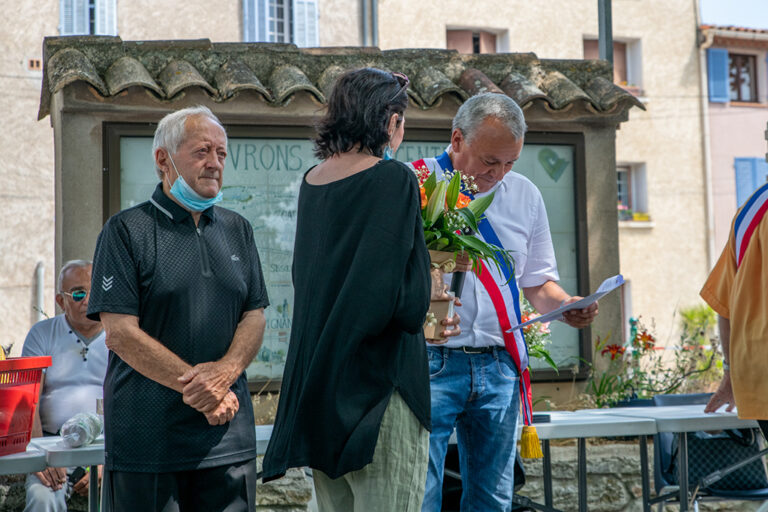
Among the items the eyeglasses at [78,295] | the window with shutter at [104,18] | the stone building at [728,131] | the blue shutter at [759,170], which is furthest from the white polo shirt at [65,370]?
the blue shutter at [759,170]

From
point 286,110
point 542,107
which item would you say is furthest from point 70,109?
point 542,107

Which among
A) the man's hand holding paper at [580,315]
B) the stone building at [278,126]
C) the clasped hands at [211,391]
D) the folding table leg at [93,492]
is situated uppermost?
the stone building at [278,126]

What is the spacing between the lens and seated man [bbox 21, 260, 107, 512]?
15.6ft

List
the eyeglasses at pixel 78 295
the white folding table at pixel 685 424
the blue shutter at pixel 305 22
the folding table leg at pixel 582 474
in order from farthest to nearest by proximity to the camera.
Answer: the blue shutter at pixel 305 22 < the eyeglasses at pixel 78 295 < the folding table leg at pixel 582 474 < the white folding table at pixel 685 424

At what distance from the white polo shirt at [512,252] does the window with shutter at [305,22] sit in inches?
653

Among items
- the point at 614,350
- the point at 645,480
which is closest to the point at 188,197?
the point at 645,480

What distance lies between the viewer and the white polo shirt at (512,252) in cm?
322

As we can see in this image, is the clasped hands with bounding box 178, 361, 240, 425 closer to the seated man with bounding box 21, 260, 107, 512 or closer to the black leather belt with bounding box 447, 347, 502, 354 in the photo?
the black leather belt with bounding box 447, 347, 502, 354

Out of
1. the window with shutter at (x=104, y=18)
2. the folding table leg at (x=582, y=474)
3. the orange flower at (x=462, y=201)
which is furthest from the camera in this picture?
the window with shutter at (x=104, y=18)

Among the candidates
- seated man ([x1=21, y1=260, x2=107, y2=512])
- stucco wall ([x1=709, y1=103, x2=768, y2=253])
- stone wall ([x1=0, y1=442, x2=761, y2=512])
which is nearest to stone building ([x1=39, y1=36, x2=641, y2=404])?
stone wall ([x1=0, y1=442, x2=761, y2=512])

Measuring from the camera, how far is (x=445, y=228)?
2957mm

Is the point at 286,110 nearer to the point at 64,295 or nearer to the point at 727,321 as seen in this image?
the point at 64,295

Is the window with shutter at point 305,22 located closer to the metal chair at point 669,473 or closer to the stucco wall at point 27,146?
the stucco wall at point 27,146

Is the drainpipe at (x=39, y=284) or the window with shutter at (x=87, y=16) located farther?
the window with shutter at (x=87, y=16)
